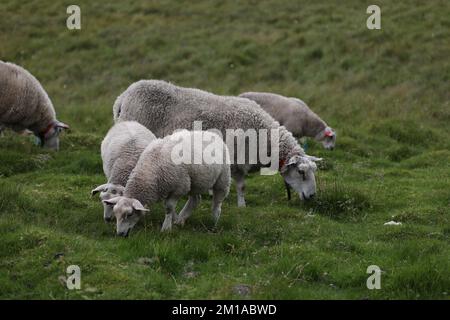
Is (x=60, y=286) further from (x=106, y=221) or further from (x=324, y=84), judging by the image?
(x=324, y=84)

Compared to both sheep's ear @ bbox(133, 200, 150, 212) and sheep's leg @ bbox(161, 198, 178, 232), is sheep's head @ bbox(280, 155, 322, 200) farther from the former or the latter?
sheep's ear @ bbox(133, 200, 150, 212)

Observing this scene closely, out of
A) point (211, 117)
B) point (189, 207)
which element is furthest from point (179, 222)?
point (211, 117)

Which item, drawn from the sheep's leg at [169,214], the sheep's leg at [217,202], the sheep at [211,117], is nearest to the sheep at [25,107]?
the sheep at [211,117]

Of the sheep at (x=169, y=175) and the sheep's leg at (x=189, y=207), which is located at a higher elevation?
the sheep at (x=169, y=175)

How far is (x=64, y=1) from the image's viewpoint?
25047mm

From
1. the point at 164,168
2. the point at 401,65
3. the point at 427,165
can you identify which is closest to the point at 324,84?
the point at 401,65

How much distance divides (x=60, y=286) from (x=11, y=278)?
0.63m

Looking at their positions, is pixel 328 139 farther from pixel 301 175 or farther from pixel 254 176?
pixel 301 175

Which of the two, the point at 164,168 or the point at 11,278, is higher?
the point at 164,168

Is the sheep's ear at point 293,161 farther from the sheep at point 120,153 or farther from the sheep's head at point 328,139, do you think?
the sheep's head at point 328,139

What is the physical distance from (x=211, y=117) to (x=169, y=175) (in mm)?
2288

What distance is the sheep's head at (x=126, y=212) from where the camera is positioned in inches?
316

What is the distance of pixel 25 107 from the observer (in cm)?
1327
